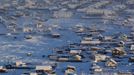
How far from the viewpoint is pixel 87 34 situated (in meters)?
27.4

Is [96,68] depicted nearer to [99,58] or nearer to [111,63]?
[111,63]

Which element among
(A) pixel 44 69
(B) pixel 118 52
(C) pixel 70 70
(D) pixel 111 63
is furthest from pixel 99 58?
(A) pixel 44 69

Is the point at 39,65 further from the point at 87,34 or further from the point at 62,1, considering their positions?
the point at 62,1

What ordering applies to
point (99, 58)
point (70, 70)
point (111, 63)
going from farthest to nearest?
point (99, 58) < point (111, 63) < point (70, 70)

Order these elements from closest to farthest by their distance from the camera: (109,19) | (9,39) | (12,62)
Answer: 1. (12,62)
2. (9,39)
3. (109,19)

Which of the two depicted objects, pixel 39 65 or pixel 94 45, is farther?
pixel 94 45

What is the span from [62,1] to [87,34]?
12.1 m

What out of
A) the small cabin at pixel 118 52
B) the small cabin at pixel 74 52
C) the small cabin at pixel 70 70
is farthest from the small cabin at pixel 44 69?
the small cabin at pixel 118 52

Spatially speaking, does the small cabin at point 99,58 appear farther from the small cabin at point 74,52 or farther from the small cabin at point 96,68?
the small cabin at point 74,52

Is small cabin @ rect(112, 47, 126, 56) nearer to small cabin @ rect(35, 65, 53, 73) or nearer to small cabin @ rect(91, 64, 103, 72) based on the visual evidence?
small cabin @ rect(91, 64, 103, 72)

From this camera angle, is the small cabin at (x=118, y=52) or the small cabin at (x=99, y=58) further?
the small cabin at (x=118, y=52)

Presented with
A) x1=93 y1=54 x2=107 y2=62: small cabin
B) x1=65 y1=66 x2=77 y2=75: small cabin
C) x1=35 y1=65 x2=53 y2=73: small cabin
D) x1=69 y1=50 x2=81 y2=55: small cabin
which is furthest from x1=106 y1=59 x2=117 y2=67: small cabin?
x1=35 y1=65 x2=53 y2=73: small cabin

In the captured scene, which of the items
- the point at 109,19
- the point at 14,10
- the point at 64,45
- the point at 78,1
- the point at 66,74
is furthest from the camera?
the point at 78,1

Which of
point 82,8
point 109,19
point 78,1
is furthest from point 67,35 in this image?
point 78,1
